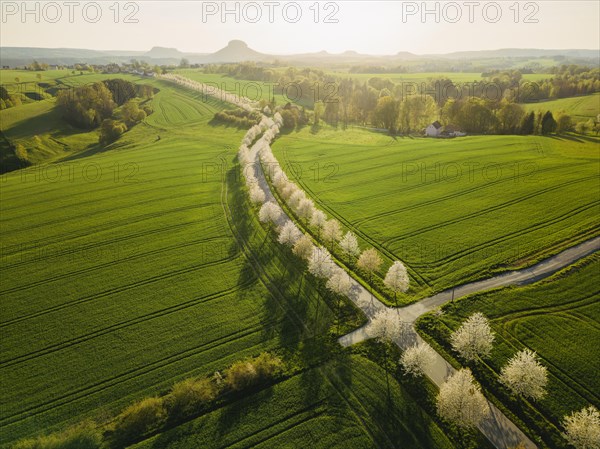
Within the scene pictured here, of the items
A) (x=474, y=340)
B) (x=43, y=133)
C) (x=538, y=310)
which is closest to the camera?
(x=474, y=340)

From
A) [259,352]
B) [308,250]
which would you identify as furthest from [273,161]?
[259,352]

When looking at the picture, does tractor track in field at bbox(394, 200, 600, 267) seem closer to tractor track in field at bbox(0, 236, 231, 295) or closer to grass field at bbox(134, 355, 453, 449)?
grass field at bbox(134, 355, 453, 449)

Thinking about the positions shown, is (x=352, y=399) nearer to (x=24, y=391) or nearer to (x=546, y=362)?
(x=546, y=362)

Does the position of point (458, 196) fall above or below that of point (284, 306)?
above

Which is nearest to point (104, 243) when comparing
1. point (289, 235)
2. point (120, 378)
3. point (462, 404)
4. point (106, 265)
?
point (106, 265)

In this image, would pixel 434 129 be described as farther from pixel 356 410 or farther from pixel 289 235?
pixel 356 410

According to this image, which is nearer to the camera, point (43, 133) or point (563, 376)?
point (563, 376)

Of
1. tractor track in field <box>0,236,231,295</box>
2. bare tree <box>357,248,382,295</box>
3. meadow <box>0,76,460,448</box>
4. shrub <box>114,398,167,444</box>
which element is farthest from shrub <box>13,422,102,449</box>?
bare tree <box>357,248,382,295</box>
